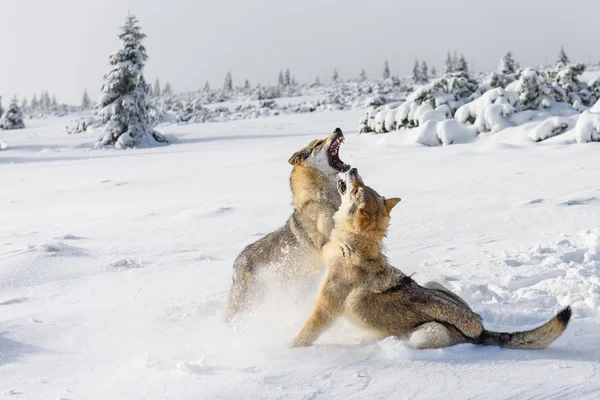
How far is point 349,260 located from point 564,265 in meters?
3.16

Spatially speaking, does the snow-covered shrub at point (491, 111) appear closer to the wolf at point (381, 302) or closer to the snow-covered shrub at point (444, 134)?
the snow-covered shrub at point (444, 134)

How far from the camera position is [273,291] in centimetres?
644

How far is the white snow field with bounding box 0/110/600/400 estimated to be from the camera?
3.97 metres

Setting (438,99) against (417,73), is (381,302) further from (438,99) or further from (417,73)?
(417,73)

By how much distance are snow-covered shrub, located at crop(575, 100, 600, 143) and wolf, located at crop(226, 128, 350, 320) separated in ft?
43.4

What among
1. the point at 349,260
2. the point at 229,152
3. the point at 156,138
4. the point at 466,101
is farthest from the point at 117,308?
the point at 156,138

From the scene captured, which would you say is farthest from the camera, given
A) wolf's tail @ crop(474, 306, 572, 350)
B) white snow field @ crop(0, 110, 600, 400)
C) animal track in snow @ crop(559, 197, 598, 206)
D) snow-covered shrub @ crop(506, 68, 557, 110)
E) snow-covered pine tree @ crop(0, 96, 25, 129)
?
snow-covered pine tree @ crop(0, 96, 25, 129)

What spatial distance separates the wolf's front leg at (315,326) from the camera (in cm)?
486

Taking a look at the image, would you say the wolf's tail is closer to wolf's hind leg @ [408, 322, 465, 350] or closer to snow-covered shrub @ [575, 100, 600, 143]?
wolf's hind leg @ [408, 322, 465, 350]

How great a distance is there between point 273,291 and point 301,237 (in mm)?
702

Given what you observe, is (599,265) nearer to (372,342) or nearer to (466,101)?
(372,342)

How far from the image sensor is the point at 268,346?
490cm

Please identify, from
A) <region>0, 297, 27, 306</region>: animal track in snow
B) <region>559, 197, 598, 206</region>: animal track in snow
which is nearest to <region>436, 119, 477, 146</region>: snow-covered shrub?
<region>559, 197, 598, 206</region>: animal track in snow

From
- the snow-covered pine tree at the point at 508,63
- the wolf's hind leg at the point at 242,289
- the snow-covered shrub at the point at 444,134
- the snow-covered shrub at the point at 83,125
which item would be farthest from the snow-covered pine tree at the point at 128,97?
the snow-covered pine tree at the point at 508,63
